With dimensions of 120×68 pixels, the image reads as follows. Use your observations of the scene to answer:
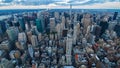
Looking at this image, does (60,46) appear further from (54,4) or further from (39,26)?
(54,4)

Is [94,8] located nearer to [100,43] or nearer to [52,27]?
[52,27]

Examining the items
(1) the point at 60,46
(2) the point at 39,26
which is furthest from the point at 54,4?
(1) the point at 60,46

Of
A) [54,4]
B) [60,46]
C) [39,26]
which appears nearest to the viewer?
[60,46]

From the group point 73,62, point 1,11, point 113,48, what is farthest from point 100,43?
point 1,11

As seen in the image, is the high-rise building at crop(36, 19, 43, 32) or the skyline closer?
the high-rise building at crop(36, 19, 43, 32)

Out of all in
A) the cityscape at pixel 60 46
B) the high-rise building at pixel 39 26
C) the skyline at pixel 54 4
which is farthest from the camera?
the skyline at pixel 54 4

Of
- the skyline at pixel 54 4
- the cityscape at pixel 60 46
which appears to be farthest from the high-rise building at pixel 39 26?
the skyline at pixel 54 4

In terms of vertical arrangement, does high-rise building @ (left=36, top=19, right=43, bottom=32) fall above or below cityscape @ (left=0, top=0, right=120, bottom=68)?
above

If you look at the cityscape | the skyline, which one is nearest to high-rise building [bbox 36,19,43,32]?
the cityscape

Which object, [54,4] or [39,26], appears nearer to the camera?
[39,26]

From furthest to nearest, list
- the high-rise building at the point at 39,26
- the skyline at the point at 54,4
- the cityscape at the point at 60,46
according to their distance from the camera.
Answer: the skyline at the point at 54,4 → the high-rise building at the point at 39,26 → the cityscape at the point at 60,46

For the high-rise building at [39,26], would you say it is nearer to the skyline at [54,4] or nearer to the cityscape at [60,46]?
the cityscape at [60,46]

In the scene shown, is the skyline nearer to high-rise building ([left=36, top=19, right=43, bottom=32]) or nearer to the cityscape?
the cityscape

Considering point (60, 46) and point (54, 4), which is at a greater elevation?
point (54, 4)
